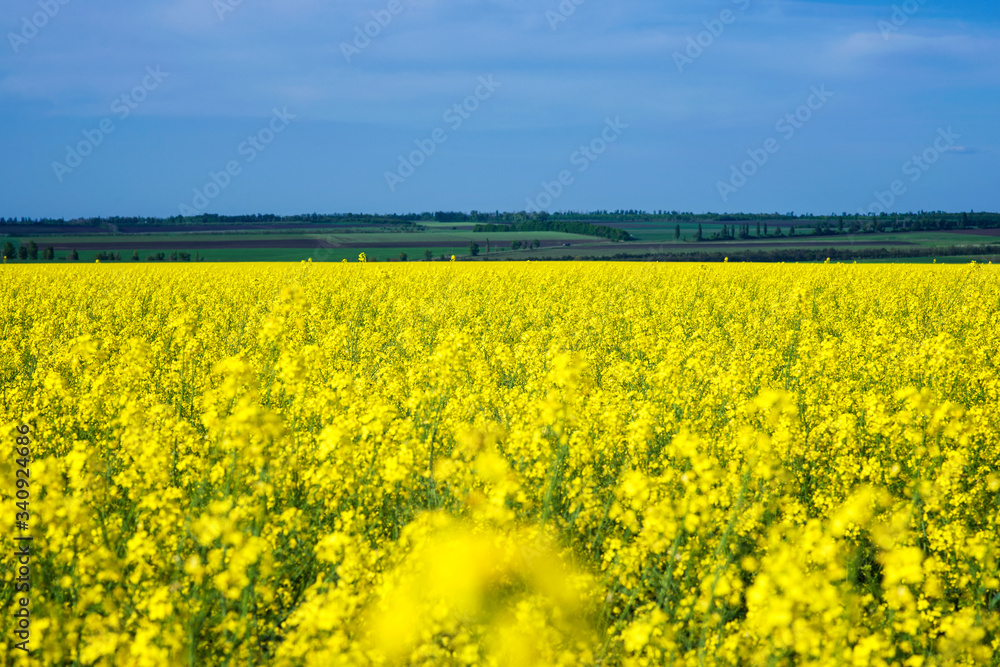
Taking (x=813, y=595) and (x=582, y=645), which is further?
(x=582, y=645)

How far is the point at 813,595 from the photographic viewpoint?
2.28 meters

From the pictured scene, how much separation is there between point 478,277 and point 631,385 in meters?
16.1

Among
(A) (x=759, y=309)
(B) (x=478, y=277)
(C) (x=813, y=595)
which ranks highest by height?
(B) (x=478, y=277)

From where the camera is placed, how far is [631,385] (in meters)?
7.30

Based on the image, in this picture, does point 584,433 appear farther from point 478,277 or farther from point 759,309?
point 478,277

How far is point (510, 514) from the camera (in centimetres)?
329

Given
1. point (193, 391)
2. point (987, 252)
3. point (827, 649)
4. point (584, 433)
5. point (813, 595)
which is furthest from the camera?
point (987, 252)

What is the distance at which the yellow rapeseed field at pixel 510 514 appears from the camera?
9.11 feet

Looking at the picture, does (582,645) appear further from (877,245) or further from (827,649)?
(877,245)

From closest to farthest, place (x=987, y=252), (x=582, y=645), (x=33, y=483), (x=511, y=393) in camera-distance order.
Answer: (x=582, y=645)
(x=33, y=483)
(x=511, y=393)
(x=987, y=252)

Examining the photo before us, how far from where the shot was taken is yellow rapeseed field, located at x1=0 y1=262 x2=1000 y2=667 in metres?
2.78

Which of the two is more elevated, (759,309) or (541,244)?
(541,244)

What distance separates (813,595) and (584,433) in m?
2.24

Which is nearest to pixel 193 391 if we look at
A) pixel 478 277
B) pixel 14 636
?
pixel 14 636
